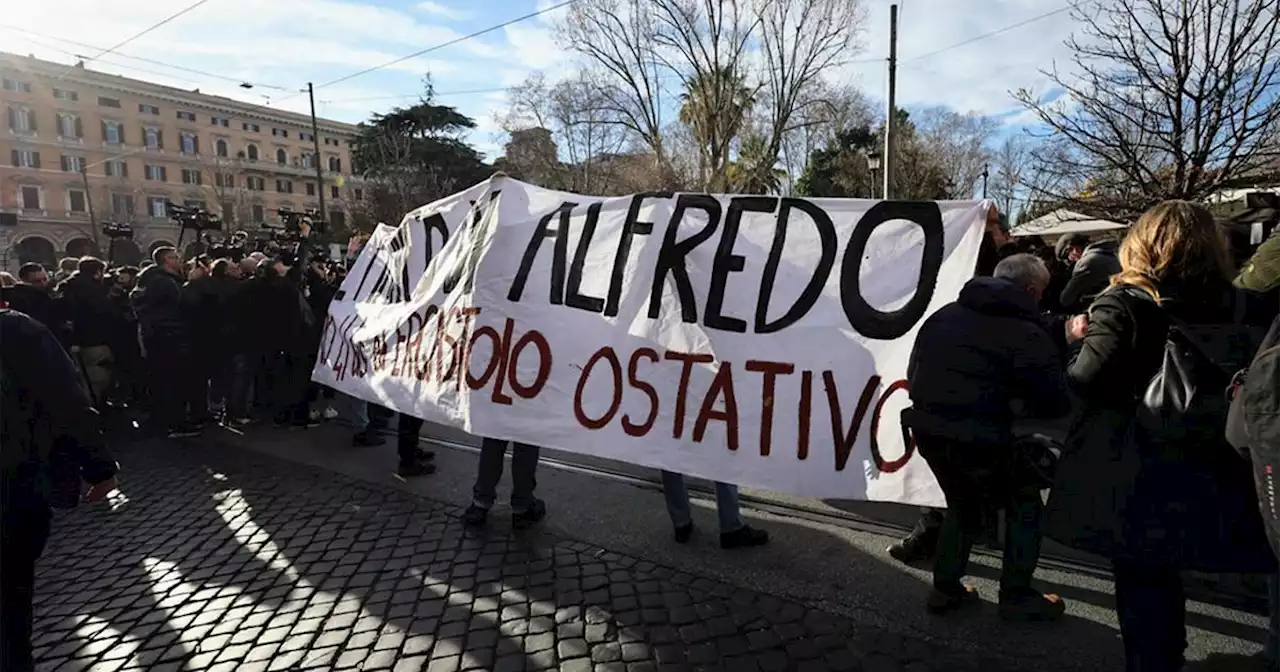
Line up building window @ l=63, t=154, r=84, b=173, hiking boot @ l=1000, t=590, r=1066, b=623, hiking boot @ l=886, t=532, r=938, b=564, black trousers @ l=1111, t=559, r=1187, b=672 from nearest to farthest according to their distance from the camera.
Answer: black trousers @ l=1111, t=559, r=1187, b=672
hiking boot @ l=1000, t=590, r=1066, b=623
hiking boot @ l=886, t=532, r=938, b=564
building window @ l=63, t=154, r=84, b=173

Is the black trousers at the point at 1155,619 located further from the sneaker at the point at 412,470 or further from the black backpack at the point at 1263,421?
the sneaker at the point at 412,470

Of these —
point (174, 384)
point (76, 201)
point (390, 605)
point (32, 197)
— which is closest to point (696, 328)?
point (390, 605)

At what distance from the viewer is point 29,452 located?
2.59 m

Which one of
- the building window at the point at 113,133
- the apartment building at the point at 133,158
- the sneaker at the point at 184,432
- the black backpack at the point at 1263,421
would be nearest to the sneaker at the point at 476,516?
the black backpack at the point at 1263,421

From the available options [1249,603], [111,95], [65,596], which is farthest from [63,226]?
[1249,603]

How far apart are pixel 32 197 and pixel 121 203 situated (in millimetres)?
6644

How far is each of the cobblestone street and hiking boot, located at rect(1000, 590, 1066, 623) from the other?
372 mm

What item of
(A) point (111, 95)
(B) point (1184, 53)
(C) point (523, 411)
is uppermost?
(A) point (111, 95)

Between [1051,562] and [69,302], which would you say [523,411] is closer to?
[1051,562]

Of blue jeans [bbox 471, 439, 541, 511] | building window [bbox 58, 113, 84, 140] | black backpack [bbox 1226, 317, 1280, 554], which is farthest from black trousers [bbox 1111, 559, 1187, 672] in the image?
building window [bbox 58, 113, 84, 140]

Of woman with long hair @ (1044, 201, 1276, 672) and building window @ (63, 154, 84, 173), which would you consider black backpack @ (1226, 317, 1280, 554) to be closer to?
woman with long hair @ (1044, 201, 1276, 672)

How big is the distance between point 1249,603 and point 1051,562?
781 millimetres

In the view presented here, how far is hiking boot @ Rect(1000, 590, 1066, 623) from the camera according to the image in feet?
9.85

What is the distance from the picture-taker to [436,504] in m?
4.73
